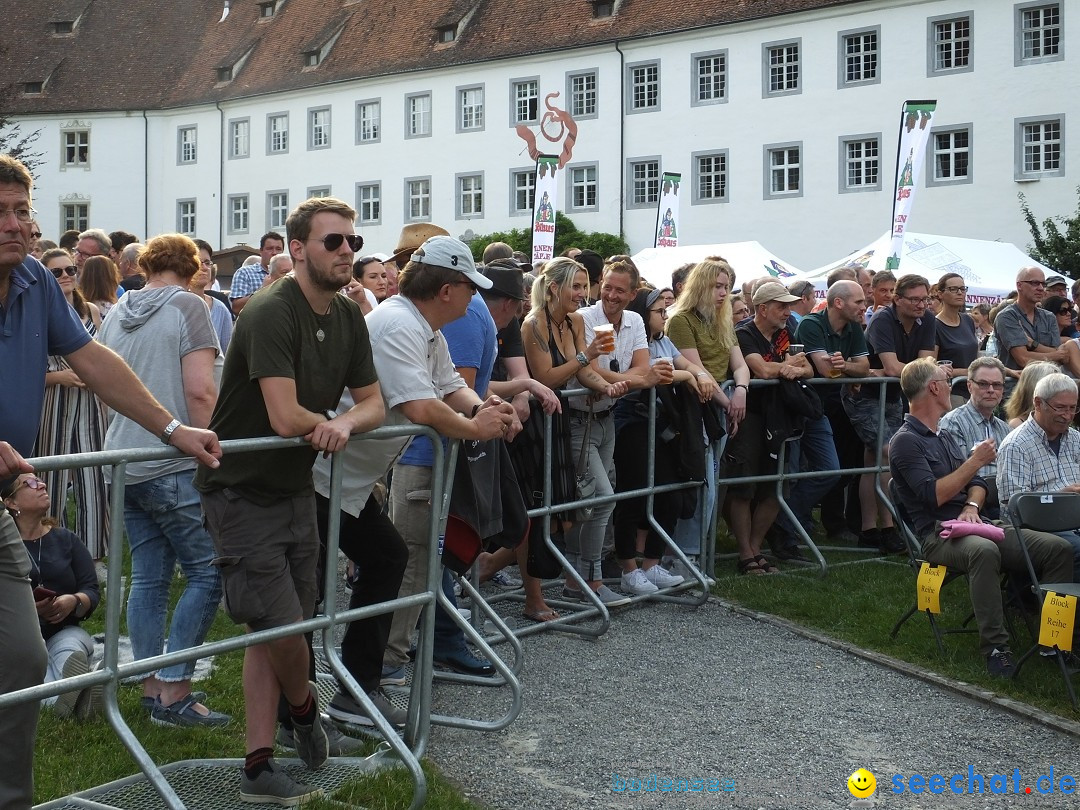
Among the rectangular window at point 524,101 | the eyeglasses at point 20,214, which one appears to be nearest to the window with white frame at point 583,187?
the rectangular window at point 524,101

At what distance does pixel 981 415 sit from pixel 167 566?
5028 millimetres

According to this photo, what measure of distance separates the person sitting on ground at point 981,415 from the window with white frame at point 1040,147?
2946 centimetres

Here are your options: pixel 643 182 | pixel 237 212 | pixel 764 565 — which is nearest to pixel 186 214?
pixel 237 212

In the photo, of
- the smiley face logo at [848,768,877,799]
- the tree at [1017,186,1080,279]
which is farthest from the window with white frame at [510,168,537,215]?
the smiley face logo at [848,768,877,799]

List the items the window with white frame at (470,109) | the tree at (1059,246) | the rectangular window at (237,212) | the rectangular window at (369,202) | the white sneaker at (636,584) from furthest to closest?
the rectangular window at (237,212)
the rectangular window at (369,202)
the window with white frame at (470,109)
the tree at (1059,246)
the white sneaker at (636,584)

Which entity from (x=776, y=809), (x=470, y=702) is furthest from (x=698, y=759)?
(x=470, y=702)

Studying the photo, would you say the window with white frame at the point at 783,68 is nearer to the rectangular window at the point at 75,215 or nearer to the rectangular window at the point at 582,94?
the rectangular window at the point at 582,94

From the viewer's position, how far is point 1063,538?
693cm

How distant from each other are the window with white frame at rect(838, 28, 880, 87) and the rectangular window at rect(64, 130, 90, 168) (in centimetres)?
3421

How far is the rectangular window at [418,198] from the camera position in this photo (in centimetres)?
4822

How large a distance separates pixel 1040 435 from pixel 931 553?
904mm

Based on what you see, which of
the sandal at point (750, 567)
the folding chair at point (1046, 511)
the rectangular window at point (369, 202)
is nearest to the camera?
the folding chair at point (1046, 511)

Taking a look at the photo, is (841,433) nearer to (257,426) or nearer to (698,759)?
Result: (698,759)

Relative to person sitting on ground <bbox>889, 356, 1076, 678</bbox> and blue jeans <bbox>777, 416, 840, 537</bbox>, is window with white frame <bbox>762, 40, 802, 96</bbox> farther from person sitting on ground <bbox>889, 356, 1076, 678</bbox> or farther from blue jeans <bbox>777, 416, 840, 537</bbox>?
person sitting on ground <bbox>889, 356, 1076, 678</bbox>
